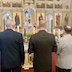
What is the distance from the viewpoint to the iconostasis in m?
6.85

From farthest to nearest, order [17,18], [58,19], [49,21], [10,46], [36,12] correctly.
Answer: [58,19]
[49,21]
[36,12]
[17,18]
[10,46]

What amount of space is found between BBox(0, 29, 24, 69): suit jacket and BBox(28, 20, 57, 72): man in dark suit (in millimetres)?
228

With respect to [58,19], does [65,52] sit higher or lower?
lower

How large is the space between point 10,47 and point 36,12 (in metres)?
4.35

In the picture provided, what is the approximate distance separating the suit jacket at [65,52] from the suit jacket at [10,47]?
2.21 ft

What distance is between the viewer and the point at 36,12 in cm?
714

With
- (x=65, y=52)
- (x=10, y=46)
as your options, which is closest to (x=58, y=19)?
(x=65, y=52)

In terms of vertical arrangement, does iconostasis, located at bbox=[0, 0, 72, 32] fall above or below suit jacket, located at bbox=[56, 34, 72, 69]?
above

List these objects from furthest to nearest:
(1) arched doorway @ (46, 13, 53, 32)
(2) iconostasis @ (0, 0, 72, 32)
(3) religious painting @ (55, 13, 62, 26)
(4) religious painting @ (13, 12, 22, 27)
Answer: (3) religious painting @ (55, 13, 62, 26), (1) arched doorway @ (46, 13, 53, 32), (4) religious painting @ (13, 12, 22, 27), (2) iconostasis @ (0, 0, 72, 32)

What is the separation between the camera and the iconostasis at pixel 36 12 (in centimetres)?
685

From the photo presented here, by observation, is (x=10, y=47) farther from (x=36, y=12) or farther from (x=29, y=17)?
(x=36, y=12)

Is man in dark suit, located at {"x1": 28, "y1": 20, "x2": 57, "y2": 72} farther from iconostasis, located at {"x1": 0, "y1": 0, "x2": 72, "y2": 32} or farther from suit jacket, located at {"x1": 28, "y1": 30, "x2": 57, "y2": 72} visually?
iconostasis, located at {"x1": 0, "y1": 0, "x2": 72, "y2": 32}

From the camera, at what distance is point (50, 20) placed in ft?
24.2

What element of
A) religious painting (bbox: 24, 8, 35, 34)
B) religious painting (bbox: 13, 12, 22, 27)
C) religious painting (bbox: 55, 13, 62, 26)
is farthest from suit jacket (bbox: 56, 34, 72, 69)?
religious painting (bbox: 55, 13, 62, 26)
